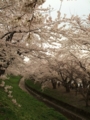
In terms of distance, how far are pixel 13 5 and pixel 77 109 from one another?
12.7m

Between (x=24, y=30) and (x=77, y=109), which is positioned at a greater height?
(x=24, y=30)

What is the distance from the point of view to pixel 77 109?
52.7 ft

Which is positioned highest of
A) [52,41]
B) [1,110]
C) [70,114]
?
[52,41]

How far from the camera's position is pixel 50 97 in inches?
900

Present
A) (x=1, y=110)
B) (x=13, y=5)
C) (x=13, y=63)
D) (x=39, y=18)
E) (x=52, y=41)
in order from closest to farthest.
Answer: (x=39, y=18), (x=13, y=5), (x=52, y=41), (x=1, y=110), (x=13, y=63)

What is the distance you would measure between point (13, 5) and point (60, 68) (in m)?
16.8

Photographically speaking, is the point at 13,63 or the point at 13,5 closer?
the point at 13,5

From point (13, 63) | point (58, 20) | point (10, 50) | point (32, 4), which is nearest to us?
point (32, 4)

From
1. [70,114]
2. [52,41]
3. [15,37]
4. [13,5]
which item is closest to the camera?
[13,5]

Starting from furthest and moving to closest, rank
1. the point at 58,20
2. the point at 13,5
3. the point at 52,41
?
the point at 52,41, the point at 58,20, the point at 13,5

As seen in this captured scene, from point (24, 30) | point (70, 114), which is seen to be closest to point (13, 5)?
point (24, 30)

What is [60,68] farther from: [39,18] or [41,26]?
[39,18]

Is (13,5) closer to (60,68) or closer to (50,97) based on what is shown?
(60,68)

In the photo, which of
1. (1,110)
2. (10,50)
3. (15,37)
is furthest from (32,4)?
(15,37)
